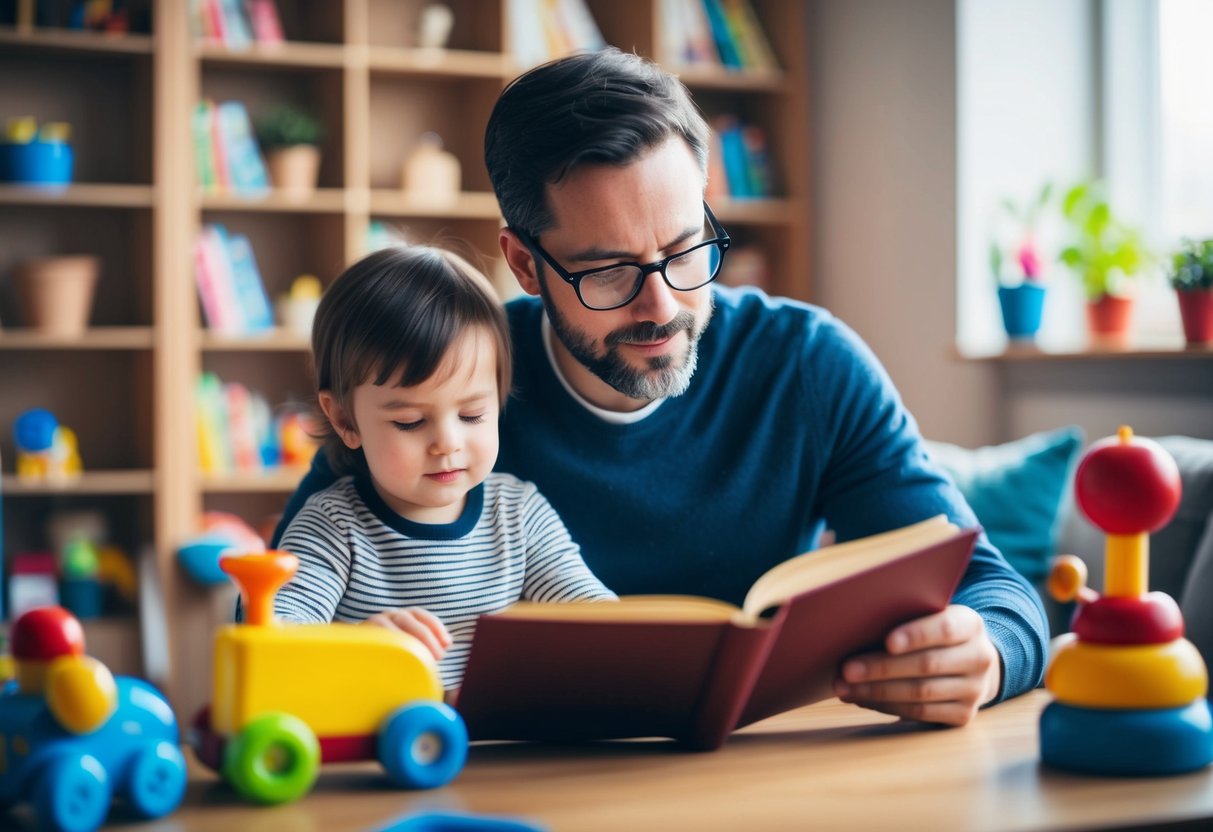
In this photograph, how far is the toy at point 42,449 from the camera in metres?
3.64

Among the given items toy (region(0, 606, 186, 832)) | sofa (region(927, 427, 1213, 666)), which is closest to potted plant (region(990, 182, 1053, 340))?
sofa (region(927, 427, 1213, 666))

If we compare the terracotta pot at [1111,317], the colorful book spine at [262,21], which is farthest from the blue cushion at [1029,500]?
the colorful book spine at [262,21]

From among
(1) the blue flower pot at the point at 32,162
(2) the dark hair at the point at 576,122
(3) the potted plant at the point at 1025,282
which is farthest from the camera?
(1) the blue flower pot at the point at 32,162

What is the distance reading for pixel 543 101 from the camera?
5.13 ft

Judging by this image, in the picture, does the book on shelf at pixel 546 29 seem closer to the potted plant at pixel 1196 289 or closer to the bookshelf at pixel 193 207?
the bookshelf at pixel 193 207

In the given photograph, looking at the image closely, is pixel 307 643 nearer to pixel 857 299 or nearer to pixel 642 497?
pixel 642 497

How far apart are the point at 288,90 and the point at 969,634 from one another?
134 inches

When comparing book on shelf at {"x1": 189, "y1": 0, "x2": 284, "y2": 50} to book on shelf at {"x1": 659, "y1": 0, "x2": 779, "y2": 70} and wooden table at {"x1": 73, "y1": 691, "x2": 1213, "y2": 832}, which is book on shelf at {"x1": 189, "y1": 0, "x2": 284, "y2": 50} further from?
wooden table at {"x1": 73, "y1": 691, "x2": 1213, "y2": 832}

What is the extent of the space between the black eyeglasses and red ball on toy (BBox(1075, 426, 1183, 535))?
1.89 ft

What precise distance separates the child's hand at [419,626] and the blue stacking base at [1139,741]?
1.63ft

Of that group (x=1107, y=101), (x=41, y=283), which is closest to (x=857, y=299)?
(x=1107, y=101)

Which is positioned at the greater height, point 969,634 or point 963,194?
point 963,194

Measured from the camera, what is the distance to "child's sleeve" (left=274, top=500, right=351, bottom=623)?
4.11 ft

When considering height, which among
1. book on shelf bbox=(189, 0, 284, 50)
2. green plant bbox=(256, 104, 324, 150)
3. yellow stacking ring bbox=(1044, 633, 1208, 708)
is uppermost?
book on shelf bbox=(189, 0, 284, 50)
